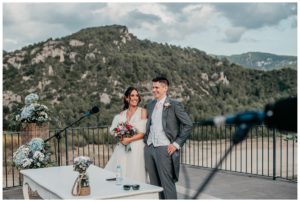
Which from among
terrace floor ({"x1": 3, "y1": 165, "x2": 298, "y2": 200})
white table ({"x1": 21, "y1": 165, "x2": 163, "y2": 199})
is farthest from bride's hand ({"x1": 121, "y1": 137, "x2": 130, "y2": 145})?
terrace floor ({"x1": 3, "y1": 165, "x2": 298, "y2": 200})

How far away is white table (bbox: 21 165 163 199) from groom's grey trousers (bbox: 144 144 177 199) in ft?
1.13

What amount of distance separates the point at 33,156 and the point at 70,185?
5.48ft

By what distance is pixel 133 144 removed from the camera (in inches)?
189

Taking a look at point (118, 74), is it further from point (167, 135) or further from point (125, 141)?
point (167, 135)

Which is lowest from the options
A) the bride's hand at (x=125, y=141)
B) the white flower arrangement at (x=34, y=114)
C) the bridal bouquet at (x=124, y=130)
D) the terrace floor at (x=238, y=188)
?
the terrace floor at (x=238, y=188)

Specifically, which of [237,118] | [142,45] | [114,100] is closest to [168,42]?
[142,45]

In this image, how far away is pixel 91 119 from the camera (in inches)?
773

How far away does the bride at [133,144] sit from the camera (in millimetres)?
4766

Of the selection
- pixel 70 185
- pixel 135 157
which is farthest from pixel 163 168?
pixel 70 185

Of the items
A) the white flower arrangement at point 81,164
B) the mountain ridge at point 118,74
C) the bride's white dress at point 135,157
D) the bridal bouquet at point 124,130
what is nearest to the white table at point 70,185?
the white flower arrangement at point 81,164

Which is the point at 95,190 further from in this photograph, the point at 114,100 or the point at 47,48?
the point at 47,48

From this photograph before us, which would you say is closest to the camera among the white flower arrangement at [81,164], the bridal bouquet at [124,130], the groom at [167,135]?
the white flower arrangement at [81,164]

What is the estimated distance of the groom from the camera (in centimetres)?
425

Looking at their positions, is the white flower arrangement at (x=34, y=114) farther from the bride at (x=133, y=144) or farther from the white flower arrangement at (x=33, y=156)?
the bride at (x=133, y=144)
